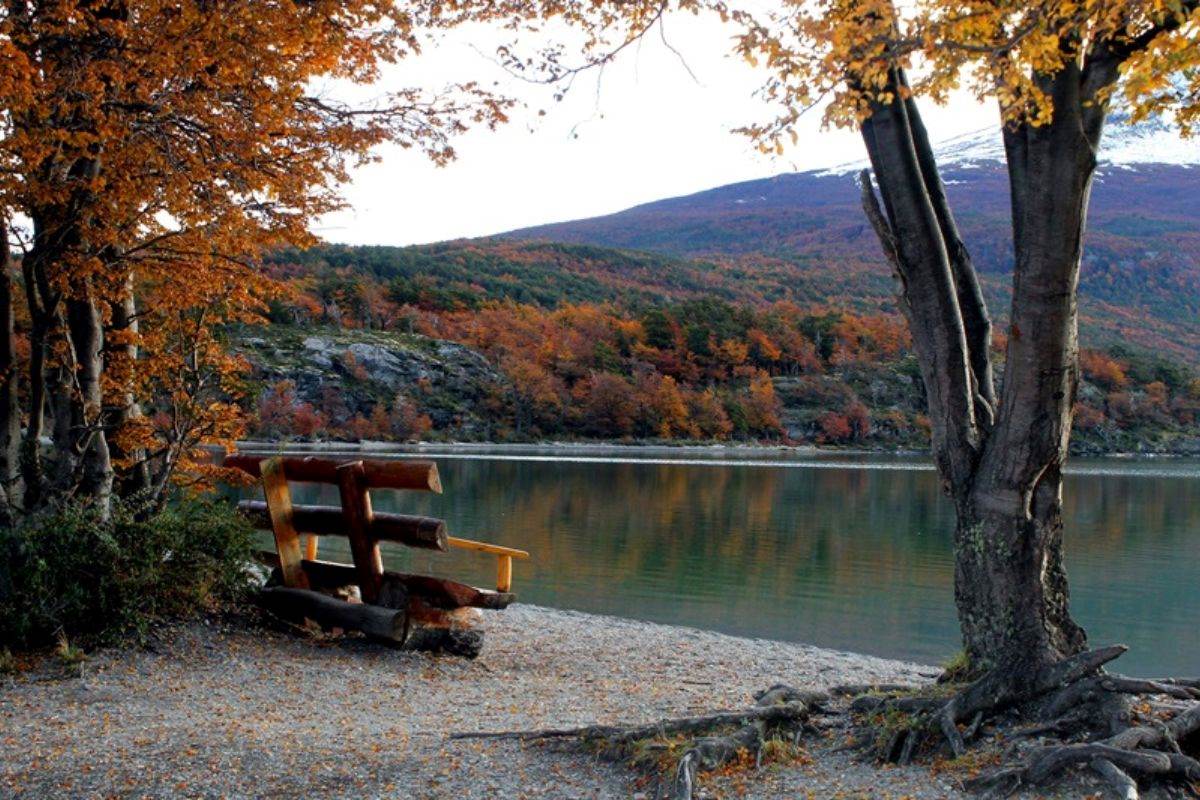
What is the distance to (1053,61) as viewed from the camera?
578 cm


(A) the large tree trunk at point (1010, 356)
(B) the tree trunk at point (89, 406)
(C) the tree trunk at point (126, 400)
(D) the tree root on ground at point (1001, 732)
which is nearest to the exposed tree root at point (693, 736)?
(D) the tree root on ground at point (1001, 732)

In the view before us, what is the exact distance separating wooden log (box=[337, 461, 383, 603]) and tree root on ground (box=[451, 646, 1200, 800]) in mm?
3926

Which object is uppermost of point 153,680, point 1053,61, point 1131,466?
point 1053,61

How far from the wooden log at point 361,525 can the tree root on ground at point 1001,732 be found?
12.9ft

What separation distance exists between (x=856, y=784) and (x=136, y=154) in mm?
7734

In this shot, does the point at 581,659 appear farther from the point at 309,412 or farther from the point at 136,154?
the point at 309,412

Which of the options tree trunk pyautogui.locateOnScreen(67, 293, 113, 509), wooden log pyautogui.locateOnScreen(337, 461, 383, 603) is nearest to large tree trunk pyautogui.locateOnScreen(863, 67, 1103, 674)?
wooden log pyautogui.locateOnScreen(337, 461, 383, 603)

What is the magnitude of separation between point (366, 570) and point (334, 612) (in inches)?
19.1

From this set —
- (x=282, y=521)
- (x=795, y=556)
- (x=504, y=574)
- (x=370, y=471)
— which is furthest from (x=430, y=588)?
(x=795, y=556)

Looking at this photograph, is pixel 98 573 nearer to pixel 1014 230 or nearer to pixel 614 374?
pixel 1014 230

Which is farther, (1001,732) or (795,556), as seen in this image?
(795,556)

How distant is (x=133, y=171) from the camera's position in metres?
9.59

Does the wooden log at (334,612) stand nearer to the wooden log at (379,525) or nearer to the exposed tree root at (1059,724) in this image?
the wooden log at (379,525)

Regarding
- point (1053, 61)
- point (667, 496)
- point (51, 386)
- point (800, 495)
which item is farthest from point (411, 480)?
point (800, 495)
